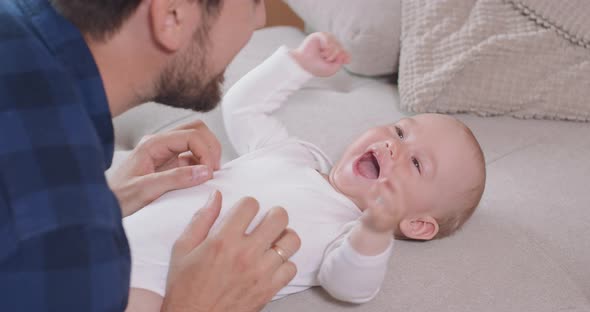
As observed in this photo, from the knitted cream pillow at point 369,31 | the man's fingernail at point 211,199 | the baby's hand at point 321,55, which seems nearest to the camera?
the man's fingernail at point 211,199

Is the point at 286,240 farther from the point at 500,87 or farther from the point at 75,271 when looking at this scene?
the point at 500,87

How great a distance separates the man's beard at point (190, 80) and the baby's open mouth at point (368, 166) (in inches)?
15.0

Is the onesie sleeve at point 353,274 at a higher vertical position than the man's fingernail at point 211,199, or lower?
lower

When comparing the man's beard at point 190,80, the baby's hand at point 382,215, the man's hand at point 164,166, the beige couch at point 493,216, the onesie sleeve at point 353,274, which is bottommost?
the beige couch at point 493,216

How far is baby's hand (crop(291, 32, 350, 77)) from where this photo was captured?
1.44 m

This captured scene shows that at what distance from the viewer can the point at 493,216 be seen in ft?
4.11

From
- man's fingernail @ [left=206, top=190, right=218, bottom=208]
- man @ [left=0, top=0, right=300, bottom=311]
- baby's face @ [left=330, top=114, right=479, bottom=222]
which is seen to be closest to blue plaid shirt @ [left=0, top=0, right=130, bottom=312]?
man @ [left=0, top=0, right=300, bottom=311]

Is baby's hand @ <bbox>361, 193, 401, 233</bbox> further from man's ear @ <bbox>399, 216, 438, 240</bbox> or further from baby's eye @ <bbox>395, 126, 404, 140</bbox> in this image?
baby's eye @ <bbox>395, 126, 404, 140</bbox>

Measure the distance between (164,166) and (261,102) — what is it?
0.28m

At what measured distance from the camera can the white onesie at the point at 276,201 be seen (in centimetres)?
106

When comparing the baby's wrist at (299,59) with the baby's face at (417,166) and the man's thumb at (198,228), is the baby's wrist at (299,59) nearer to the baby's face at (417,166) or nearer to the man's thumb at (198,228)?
the baby's face at (417,166)

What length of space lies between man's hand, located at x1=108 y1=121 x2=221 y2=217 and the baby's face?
266 mm

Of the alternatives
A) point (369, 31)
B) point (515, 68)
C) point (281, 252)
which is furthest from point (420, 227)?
point (369, 31)

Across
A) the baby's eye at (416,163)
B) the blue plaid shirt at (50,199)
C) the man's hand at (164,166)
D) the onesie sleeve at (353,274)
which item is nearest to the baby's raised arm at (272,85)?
the man's hand at (164,166)
